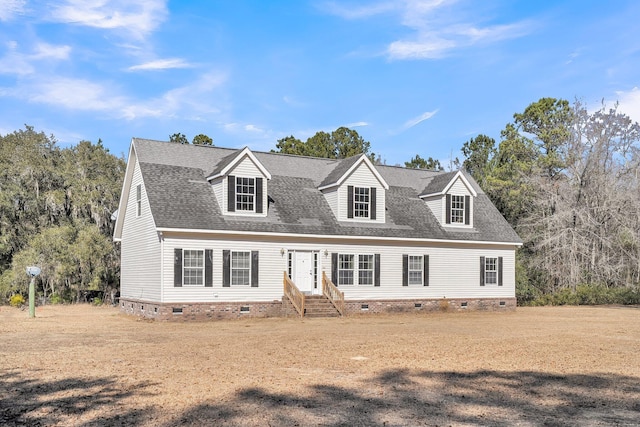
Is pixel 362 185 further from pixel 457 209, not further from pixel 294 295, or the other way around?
pixel 294 295

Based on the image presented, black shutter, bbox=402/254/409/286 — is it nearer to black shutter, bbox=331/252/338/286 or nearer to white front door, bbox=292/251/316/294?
black shutter, bbox=331/252/338/286

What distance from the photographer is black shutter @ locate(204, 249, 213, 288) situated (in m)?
23.6

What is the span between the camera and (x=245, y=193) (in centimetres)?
2536

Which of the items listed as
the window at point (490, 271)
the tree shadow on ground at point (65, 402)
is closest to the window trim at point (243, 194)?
the window at point (490, 271)

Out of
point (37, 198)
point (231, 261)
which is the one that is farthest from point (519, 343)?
point (37, 198)

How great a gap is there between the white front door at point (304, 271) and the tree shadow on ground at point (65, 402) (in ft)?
50.6

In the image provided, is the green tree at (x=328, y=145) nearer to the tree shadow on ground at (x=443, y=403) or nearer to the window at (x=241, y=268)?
the window at (x=241, y=268)

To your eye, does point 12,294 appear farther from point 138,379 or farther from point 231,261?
point 138,379

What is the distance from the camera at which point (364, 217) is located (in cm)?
2784

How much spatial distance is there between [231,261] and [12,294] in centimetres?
1516

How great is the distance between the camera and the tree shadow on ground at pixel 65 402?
789 cm

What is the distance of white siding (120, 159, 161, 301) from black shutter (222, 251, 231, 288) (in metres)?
2.33

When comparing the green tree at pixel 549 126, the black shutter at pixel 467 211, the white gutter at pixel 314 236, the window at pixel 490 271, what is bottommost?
the window at pixel 490 271


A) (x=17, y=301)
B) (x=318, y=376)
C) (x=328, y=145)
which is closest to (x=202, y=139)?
(x=328, y=145)
